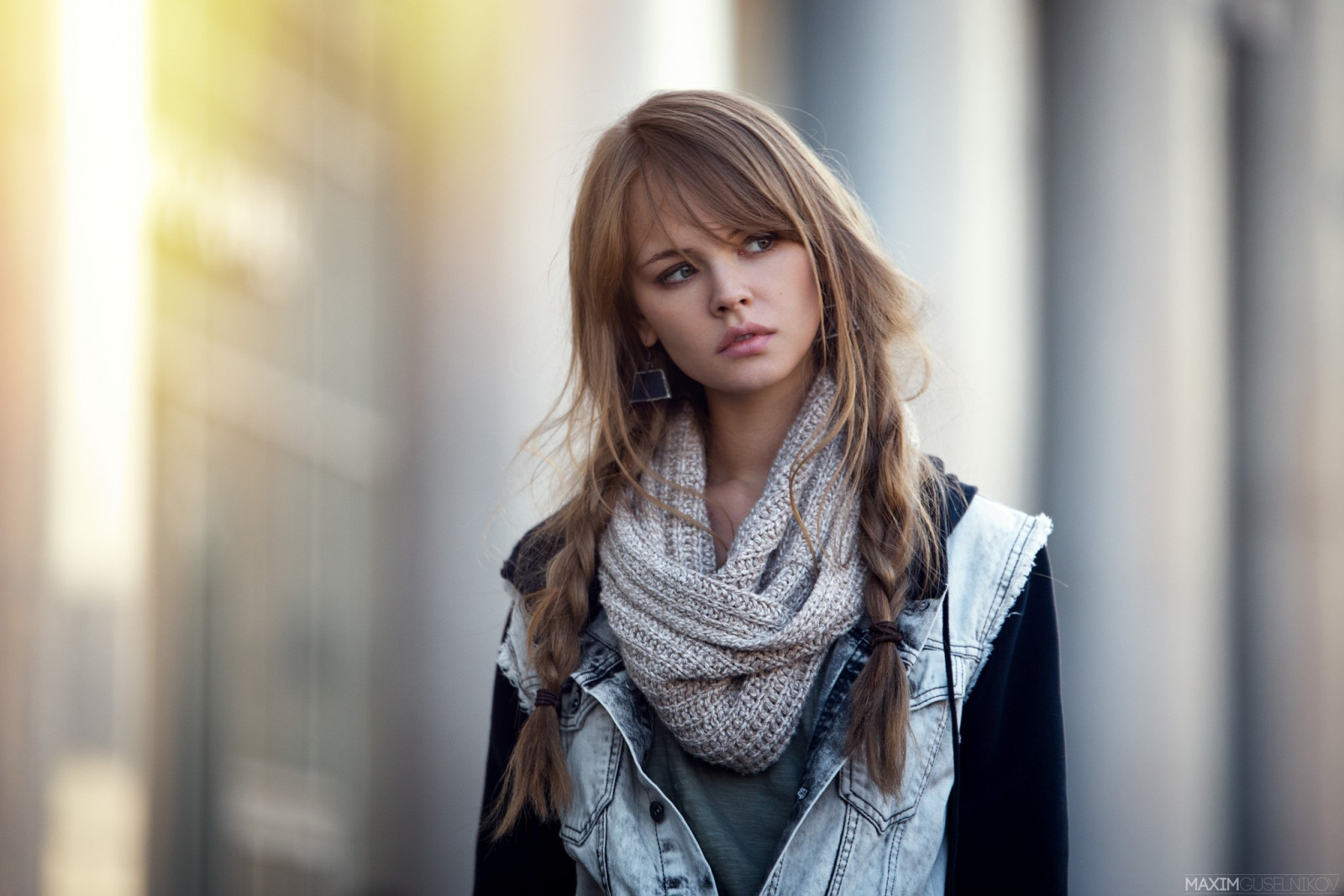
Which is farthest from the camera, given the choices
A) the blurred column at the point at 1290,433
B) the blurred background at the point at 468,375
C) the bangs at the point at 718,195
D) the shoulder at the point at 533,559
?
the blurred column at the point at 1290,433

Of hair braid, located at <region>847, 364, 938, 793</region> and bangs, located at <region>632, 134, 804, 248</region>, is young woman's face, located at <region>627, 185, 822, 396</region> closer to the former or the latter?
bangs, located at <region>632, 134, 804, 248</region>

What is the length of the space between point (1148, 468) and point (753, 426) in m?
1.76

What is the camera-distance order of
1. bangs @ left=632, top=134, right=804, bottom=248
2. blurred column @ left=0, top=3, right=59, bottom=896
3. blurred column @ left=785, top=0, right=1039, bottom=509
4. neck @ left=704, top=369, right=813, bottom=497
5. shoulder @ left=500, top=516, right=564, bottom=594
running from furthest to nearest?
blurred column @ left=785, top=0, right=1039, bottom=509 < blurred column @ left=0, top=3, right=59, bottom=896 < shoulder @ left=500, top=516, right=564, bottom=594 < neck @ left=704, top=369, right=813, bottom=497 < bangs @ left=632, top=134, right=804, bottom=248

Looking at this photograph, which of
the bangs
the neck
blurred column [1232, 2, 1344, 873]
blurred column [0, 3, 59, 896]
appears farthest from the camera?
blurred column [1232, 2, 1344, 873]

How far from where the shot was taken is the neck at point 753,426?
170 centimetres

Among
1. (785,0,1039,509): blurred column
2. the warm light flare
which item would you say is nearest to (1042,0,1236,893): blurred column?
(785,0,1039,509): blurred column

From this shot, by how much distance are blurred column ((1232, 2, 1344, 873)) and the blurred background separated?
0.04 ft

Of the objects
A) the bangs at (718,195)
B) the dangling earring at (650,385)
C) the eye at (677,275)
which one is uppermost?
the bangs at (718,195)

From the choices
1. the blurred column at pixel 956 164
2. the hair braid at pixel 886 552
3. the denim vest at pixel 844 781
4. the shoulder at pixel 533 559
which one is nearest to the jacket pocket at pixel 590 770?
the denim vest at pixel 844 781

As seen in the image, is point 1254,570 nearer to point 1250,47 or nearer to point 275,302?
point 1250,47

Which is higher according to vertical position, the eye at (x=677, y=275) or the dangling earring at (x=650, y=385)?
the eye at (x=677, y=275)

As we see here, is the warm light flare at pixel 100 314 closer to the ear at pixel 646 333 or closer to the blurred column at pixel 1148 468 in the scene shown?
the ear at pixel 646 333

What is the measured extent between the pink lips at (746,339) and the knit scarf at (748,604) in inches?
5.7
